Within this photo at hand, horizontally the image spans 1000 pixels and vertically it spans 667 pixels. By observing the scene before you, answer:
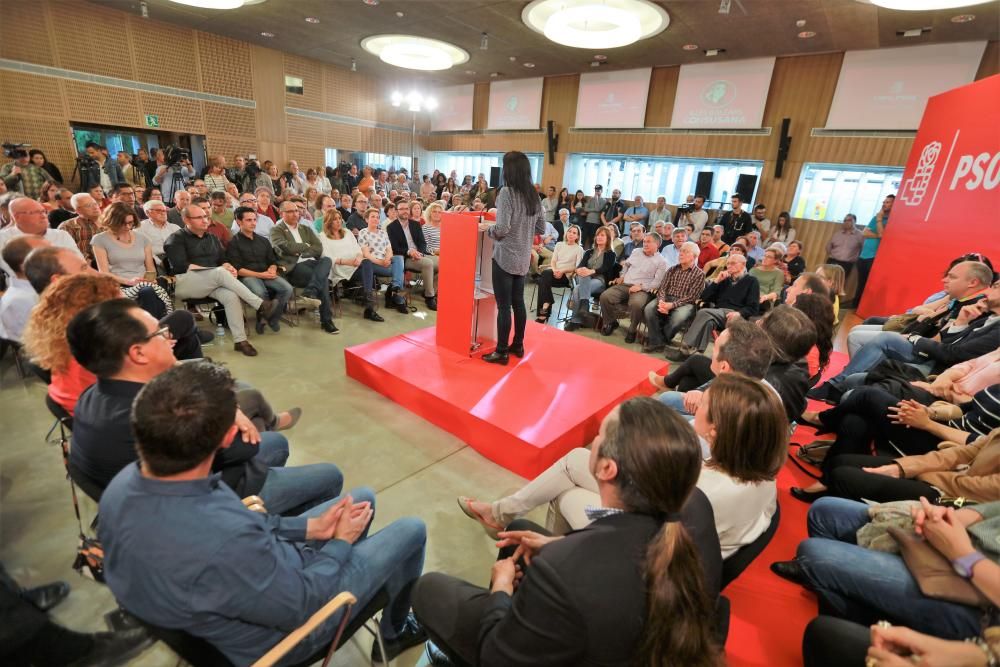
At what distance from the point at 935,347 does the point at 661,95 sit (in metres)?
9.20

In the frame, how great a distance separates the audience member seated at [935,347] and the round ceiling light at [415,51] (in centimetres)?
942

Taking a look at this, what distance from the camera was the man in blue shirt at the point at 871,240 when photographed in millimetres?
7332

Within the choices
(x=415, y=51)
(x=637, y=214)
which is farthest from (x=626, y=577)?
(x=415, y=51)

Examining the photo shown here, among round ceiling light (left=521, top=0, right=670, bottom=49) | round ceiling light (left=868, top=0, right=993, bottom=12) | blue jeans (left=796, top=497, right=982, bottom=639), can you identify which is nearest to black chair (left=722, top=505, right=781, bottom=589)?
blue jeans (left=796, top=497, right=982, bottom=639)

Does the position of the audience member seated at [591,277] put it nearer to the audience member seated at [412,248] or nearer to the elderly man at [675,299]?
the elderly man at [675,299]

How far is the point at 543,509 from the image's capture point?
2.43 m

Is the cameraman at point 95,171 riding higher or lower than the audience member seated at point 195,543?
higher

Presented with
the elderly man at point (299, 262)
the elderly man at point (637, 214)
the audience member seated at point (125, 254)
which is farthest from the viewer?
the elderly man at point (637, 214)

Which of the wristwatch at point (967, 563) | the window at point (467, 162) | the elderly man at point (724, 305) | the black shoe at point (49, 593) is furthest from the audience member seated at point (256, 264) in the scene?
the window at point (467, 162)

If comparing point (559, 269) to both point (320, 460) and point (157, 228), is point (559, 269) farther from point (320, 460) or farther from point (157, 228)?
point (157, 228)

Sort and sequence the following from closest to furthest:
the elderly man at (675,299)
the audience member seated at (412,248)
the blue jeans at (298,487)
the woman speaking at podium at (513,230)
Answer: the blue jeans at (298,487) < the woman speaking at podium at (513,230) < the elderly man at (675,299) < the audience member seated at (412,248)

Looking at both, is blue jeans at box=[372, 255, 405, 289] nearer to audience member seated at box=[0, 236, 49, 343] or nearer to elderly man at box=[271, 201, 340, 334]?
elderly man at box=[271, 201, 340, 334]

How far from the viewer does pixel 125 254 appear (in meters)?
3.73

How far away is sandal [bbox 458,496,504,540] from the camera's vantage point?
2.09m
